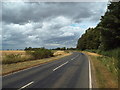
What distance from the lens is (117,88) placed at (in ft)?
30.8

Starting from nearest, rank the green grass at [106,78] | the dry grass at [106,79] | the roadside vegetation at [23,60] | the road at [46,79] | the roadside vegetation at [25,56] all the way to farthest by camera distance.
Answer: the road at [46,79], the dry grass at [106,79], the green grass at [106,78], the roadside vegetation at [23,60], the roadside vegetation at [25,56]

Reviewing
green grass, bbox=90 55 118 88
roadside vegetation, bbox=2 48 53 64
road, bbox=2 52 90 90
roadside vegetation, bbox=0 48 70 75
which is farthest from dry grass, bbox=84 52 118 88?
roadside vegetation, bbox=2 48 53 64

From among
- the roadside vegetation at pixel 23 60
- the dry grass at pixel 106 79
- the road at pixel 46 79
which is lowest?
the dry grass at pixel 106 79

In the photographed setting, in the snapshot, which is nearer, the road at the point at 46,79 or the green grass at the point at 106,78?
the road at the point at 46,79

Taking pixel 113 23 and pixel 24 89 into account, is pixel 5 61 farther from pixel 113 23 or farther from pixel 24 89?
pixel 113 23

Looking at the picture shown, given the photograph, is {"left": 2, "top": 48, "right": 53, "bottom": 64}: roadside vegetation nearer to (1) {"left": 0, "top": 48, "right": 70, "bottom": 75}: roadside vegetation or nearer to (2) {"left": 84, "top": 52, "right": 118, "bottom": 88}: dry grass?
(1) {"left": 0, "top": 48, "right": 70, "bottom": 75}: roadside vegetation

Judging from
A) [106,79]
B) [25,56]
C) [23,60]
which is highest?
[25,56]

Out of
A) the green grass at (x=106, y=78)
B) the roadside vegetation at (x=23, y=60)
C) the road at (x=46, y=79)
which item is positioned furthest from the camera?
the roadside vegetation at (x=23, y=60)

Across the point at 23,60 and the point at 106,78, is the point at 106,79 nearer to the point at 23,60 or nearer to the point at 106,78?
the point at 106,78

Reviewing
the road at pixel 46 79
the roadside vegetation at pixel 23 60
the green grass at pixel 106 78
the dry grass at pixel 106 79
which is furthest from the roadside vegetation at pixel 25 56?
the dry grass at pixel 106 79

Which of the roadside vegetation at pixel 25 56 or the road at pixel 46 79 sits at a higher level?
the roadside vegetation at pixel 25 56

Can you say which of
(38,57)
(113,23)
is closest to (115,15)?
(113,23)

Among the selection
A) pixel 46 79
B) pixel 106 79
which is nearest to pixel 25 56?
pixel 46 79

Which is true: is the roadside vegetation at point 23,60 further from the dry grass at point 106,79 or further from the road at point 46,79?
the dry grass at point 106,79
